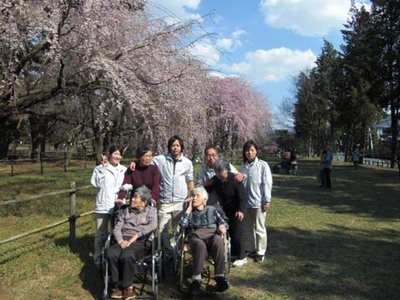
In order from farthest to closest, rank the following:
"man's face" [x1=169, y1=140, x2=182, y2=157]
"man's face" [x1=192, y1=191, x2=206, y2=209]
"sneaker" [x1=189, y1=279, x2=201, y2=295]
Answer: "man's face" [x1=169, y1=140, x2=182, y2=157], "man's face" [x1=192, y1=191, x2=206, y2=209], "sneaker" [x1=189, y1=279, x2=201, y2=295]

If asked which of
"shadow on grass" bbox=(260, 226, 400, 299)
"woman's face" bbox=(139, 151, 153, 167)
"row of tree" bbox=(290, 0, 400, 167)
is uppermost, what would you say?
"row of tree" bbox=(290, 0, 400, 167)

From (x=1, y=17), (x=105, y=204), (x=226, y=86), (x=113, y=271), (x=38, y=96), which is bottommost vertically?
(x=113, y=271)

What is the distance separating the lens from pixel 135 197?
523 centimetres

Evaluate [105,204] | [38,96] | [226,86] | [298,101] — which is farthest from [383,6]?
[105,204]

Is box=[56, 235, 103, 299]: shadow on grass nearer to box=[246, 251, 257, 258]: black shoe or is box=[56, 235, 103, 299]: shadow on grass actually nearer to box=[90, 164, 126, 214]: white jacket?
box=[90, 164, 126, 214]: white jacket

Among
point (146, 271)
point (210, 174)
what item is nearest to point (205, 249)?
point (146, 271)

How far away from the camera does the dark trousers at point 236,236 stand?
5983 millimetres

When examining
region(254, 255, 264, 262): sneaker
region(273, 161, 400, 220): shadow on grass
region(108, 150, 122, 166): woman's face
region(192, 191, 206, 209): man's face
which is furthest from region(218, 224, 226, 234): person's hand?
region(273, 161, 400, 220): shadow on grass

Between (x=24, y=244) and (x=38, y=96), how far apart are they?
10.4 feet

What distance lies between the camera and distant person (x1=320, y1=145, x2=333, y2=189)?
16141mm

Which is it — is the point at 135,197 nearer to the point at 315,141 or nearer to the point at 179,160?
the point at 179,160

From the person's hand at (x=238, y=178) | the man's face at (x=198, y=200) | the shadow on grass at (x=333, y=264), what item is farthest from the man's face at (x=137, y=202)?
the shadow on grass at (x=333, y=264)

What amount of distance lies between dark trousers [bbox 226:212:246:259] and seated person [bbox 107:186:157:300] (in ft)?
3.90

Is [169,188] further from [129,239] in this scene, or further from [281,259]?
[281,259]
